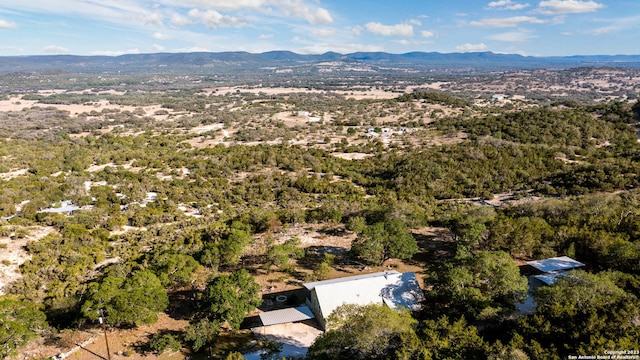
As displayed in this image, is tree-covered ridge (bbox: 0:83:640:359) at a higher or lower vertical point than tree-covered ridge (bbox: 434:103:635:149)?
lower

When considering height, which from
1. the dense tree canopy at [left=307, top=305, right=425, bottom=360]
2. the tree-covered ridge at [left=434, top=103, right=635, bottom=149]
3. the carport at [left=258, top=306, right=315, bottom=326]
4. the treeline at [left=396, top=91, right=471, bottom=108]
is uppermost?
the treeline at [left=396, top=91, right=471, bottom=108]

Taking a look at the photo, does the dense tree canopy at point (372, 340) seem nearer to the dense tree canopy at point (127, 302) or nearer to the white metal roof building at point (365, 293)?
the white metal roof building at point (365, 293)

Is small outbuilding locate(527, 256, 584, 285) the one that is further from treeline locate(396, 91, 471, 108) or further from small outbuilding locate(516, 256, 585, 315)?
treeline locate(396, 91, 471, 108)

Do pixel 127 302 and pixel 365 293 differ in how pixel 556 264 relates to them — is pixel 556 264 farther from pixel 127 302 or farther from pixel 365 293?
pixel 127 302

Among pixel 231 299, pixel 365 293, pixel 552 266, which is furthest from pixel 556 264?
pixel 231 299

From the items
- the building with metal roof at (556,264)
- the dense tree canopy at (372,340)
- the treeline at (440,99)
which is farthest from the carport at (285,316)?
the treeline at (440,99)

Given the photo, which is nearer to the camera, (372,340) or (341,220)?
(372,340)

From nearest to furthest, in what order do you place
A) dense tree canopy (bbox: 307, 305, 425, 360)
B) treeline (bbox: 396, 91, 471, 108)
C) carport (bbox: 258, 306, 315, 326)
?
dense tree canopy (bbox: 307, 305, 425, 360) < carport (bbox: 258, 306, 315, 326) < treeline (bbox: 396, 91, 471, 108)

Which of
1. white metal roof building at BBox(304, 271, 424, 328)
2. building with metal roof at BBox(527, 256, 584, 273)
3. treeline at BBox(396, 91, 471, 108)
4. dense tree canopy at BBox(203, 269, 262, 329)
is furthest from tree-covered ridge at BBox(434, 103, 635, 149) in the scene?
dense tree canopy at BBox(203, 269, 262, 329)

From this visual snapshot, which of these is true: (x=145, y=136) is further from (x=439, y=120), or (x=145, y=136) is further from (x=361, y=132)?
(x=439, y=120)
